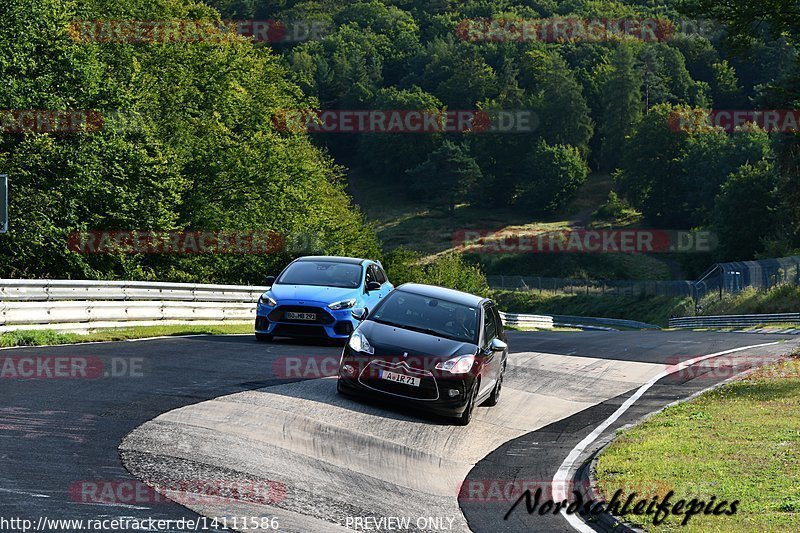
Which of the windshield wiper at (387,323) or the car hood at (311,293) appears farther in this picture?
the car hood at (311,293)

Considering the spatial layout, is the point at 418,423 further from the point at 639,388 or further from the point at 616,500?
the point at 639,388

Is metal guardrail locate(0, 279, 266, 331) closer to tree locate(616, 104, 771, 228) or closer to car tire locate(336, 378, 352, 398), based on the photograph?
car tire locate(336, 378, 352, 398)

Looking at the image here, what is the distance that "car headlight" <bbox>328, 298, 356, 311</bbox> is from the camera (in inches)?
785

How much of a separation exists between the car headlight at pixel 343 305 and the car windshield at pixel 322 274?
2.35 feet

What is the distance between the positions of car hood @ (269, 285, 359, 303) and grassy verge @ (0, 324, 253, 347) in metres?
2.98

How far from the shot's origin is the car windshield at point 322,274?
20875 millimetres

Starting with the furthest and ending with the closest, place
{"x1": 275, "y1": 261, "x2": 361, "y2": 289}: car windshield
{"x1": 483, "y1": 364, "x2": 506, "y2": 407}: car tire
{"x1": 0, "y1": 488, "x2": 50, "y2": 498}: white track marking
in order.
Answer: {"x1": 275, "y1": 261, "x2": 361, "y2": 289}: car windshield → {"x1": 483, "y1": 364, "x2": 506, "y2": 407}: car tire → {"x1": 0, "y1": 488, "x2": 50, "y2": 498}: white track marking

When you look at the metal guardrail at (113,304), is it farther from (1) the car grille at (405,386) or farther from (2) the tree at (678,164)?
(2) the tree at (678,164)

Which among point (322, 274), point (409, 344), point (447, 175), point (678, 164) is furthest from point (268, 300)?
point (447, 175)

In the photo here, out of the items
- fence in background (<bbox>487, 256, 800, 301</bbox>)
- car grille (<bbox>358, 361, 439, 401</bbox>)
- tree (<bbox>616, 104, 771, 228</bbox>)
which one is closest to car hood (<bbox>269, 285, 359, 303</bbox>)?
car grille (<bbox>358, 361, 439, 401</bbox>)

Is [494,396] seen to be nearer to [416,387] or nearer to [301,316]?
[416,387]

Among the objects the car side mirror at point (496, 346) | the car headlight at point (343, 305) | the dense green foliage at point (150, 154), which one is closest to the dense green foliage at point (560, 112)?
the dense green foliage at point (150, 154)

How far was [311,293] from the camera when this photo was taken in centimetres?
2017

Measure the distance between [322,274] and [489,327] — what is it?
22.9ft
